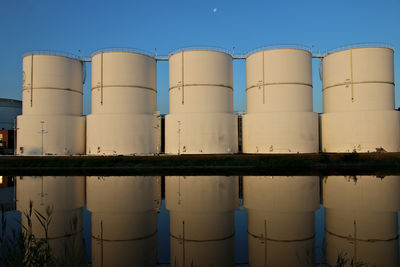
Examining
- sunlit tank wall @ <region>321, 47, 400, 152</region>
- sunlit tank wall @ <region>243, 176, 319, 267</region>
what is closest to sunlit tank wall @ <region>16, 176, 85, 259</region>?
sunlit tank wall @ <region>243, 176, 319, 267</region>

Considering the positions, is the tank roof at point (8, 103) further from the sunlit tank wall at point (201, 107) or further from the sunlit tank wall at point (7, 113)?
the sunlit tank wall at point (201, 107)

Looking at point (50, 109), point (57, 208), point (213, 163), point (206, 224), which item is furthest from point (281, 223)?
point (50, 109)

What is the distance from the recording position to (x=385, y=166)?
27094 millimetres

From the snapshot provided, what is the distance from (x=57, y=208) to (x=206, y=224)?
5627mm

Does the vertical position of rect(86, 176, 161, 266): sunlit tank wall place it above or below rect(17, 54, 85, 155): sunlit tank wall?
→ below

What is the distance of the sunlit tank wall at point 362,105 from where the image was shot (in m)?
31.8

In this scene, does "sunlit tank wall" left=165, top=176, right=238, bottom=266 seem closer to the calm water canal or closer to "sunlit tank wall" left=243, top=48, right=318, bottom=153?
the calm water canal

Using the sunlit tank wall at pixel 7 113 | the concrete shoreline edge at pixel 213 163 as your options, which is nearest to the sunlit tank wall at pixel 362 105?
the concrete shoreline edge at pixel 213 163

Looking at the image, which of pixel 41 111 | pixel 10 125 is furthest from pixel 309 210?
pixel 10 125

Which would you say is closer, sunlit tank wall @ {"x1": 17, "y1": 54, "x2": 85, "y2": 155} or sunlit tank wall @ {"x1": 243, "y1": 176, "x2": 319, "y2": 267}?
sunlit tank wall @ {"x1": 243, "y1": 176, "x2": 319, "y2": 267}

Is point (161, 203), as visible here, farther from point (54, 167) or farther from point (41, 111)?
point (41, 111)

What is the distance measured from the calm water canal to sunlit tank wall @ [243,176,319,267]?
3 centimetres

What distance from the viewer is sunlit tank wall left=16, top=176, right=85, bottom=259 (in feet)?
26.3

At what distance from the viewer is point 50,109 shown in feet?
113
